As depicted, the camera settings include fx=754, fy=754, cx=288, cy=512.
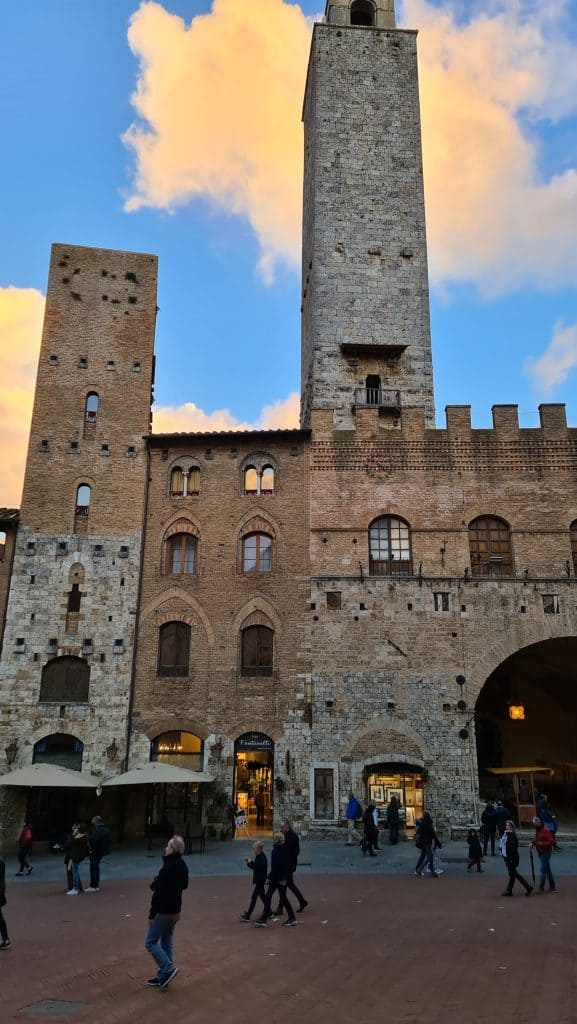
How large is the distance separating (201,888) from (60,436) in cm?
1614

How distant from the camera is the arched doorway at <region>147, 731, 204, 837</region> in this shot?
75.5 feet

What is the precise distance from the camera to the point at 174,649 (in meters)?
24.5

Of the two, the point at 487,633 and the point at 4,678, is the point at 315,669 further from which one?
the point at 4,678

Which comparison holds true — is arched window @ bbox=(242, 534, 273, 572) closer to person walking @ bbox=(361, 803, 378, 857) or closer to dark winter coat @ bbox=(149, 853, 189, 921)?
person walking @ bbox=(361, 803, 378, 857)

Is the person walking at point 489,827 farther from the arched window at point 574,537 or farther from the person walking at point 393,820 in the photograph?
the arched window at point 574,537

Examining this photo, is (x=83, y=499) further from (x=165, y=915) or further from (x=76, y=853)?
(x=165, y=915)

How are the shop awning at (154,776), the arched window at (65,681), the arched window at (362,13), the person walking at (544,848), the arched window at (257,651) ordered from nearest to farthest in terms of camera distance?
1. the person walking at (544,848)
2. the shop awning at (154,776)
3. the arched window at (65,681)
4. the arched window at (257,651)
5. the arched window at (362,13)

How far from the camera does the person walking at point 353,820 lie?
21462mm

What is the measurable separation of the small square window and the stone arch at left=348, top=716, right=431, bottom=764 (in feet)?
19.0

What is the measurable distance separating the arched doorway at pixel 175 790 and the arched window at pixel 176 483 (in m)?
7.93

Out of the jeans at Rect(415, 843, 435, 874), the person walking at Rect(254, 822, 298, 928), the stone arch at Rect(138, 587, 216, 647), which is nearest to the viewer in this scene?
the person walking at Rect(254, 822, 298, 928)

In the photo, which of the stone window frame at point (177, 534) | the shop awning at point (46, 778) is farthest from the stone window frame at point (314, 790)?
the stone window frame at point (177, 534)

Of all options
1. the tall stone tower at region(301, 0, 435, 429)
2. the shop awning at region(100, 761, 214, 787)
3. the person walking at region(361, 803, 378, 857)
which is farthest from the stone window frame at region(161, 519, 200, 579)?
the person walking at region(361, 803, 378, 857)

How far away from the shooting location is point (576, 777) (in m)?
27.9
